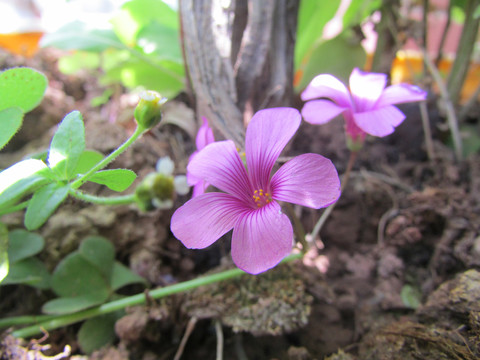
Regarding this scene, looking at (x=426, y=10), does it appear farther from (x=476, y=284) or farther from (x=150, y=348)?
(x=150, y=348)

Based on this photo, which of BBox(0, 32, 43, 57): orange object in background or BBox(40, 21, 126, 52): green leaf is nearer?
BBox(40, 21, 126, 52): green leaf

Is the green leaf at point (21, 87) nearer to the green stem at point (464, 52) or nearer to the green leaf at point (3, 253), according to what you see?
the green leaf at point (3, 253)

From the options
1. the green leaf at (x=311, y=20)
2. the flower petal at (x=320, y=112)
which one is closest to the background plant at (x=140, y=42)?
the green leaf at (x=311, y=20)

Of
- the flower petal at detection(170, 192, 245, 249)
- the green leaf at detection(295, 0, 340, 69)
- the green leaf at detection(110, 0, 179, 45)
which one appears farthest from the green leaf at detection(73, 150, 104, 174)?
the green leaf at detection(295, 0, 340, 69)

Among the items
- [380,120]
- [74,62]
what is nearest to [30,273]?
[380,120]

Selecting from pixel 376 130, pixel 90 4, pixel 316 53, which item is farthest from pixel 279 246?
pixel 90 4

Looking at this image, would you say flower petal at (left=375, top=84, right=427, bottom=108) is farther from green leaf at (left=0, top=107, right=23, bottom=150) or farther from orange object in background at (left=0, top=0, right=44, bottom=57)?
orange object in background at (left=0, top=0, right=44, bottom=57)
